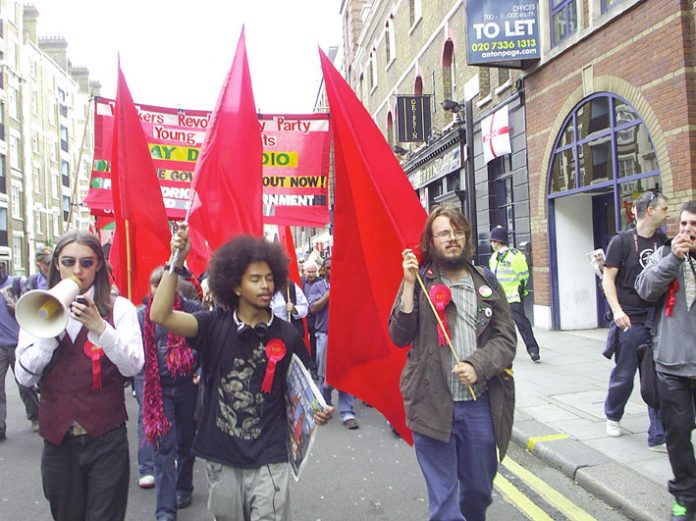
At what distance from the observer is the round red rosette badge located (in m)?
3.00

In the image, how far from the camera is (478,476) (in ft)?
9.66

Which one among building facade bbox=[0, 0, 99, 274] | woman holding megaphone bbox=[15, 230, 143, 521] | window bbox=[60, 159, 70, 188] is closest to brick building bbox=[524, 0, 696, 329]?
woman holding megaphone bbox=[15, 230, 143, 521]

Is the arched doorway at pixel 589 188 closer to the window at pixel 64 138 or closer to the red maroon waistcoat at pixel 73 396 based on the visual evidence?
the red maroon waistcoat at pixel 73 396

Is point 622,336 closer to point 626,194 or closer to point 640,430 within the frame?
point 640,430

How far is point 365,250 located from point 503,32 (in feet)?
33.5

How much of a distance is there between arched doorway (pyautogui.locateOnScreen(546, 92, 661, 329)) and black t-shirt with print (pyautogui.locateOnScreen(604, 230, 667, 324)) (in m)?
4.96

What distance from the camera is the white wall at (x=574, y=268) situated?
1197 centimetres

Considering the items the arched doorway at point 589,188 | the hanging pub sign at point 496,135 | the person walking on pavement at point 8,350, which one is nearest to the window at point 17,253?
the hanging pub sign at point 496,135

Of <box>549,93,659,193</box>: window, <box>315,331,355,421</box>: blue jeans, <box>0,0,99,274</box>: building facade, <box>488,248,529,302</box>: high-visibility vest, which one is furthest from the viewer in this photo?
<box>0,0,99,274</box>: building facade

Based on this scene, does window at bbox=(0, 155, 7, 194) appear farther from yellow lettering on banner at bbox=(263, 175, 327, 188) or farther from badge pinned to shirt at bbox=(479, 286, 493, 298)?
badge pinned to shirt at bbox=(479, 286, 493, 298)

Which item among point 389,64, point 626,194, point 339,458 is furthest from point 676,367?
point 389,64

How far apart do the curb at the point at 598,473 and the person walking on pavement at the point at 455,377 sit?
144 cm

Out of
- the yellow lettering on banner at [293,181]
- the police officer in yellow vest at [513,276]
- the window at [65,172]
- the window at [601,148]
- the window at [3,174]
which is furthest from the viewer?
the window at [65,172]

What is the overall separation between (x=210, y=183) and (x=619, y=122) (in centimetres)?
800
